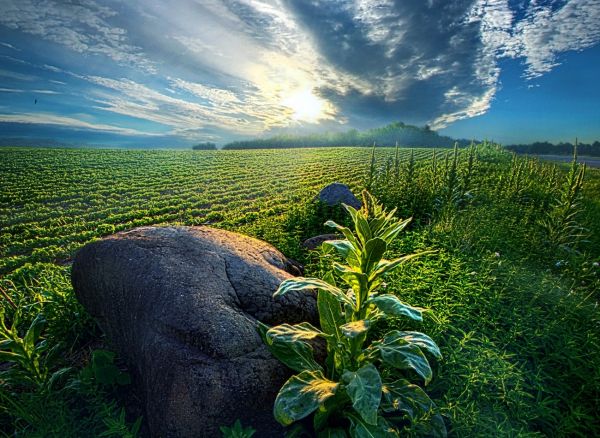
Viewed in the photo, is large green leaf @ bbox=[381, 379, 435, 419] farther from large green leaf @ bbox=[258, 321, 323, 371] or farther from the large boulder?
the large boulder

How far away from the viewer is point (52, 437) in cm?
220

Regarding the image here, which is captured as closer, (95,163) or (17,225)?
(17,225)

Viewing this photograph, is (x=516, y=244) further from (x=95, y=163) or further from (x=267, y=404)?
(x=95, y=163)

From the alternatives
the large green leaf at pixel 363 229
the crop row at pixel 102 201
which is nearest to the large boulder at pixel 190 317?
the large green leaf at pixel 363 229

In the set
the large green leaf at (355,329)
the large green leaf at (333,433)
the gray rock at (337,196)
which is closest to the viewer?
the large green leaf at (355,329)

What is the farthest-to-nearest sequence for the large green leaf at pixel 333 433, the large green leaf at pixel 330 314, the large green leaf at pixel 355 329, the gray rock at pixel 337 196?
the gray rock at pixel 337 196, the large green leaf at pixel 330 314, the large green leaf at pixel 333 433, the large green leaf at pixel 355 329

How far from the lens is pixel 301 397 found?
187 cm

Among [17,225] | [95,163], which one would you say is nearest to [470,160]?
[17,225]

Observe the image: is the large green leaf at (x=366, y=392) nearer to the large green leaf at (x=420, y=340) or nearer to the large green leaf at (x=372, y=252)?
the large green leaf at (x=420, y=340)

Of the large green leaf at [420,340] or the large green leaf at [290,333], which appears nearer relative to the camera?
the large green leaf at [420,340]

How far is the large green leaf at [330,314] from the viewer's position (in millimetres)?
2381

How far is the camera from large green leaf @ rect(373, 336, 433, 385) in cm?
178

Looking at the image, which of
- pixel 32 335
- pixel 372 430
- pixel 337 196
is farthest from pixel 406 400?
pixel 337 196

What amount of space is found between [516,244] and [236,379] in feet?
17.7
